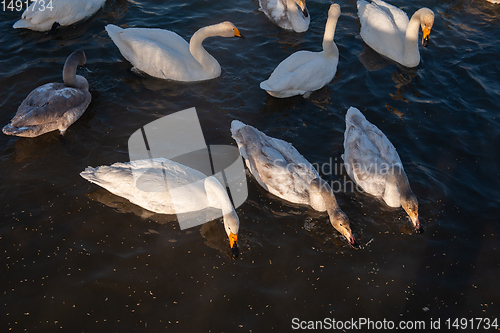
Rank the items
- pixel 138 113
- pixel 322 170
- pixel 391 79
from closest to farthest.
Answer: pixel 322 170
pixel 138 113
pixel 391 79

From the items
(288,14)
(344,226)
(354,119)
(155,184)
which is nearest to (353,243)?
(344,226)

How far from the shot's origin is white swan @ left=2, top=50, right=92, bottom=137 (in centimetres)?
750

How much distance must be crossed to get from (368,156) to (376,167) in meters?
0.27

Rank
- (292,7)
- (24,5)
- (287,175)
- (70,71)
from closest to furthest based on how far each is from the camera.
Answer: (287,175) < (70,71) < (292,7) < (24,5)

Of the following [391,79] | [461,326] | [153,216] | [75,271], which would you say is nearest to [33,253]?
[75,271]

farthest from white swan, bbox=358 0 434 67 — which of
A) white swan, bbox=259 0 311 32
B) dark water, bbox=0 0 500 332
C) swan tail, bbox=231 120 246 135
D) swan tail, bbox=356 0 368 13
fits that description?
swan tail, bbox=231 120 246 135

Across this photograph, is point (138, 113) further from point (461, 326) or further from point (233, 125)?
point (461, 326)

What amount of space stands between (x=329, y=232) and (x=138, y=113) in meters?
4.87

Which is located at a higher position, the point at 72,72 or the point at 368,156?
the point at 72,72

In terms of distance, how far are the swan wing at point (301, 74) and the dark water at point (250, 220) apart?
0.42 meters

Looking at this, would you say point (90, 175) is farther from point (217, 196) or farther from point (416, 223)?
point (416, 223)

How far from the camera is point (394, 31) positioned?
10.5 m

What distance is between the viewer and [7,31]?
34.0 feet

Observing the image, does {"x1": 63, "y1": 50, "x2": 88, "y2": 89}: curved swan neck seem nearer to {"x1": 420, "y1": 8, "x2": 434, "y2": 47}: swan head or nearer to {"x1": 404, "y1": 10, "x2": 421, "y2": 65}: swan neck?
{"x1": 404, "y1": 10, "x2": 421, "y2": 65}: swan neck
